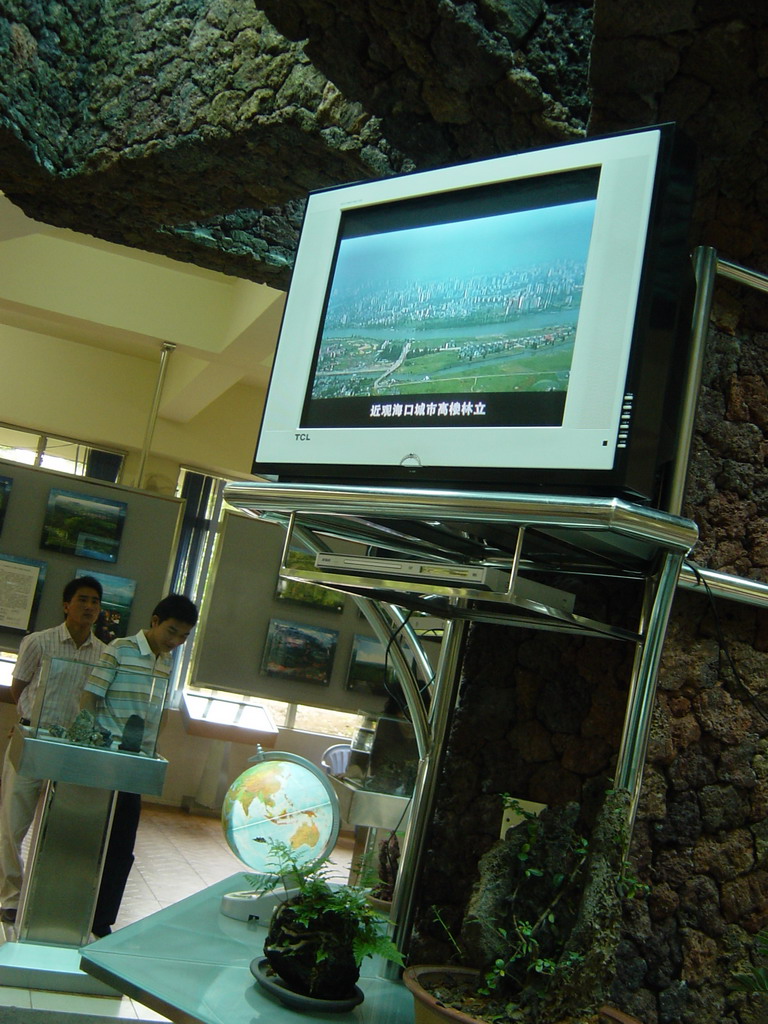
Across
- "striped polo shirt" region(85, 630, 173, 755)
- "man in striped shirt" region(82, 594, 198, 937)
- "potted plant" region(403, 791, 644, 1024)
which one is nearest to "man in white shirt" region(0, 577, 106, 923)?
"man in striped shirt" region(82, 594, 198, 937)

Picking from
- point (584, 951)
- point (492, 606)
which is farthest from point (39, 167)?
point (584, 951)

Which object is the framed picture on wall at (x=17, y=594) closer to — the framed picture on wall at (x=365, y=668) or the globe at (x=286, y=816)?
the framed picture on wall at (x=365, y=668)

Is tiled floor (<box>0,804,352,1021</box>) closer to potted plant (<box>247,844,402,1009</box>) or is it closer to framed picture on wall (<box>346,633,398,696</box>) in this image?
framed picture on wall (<box>346,633,398,696</box>)

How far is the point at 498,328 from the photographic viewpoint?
1574 millimetres

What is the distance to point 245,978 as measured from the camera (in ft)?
5.70

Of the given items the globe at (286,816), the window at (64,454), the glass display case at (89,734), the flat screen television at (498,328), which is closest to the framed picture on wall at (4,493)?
the glass display case at (89,734)

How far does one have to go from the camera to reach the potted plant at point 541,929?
142 centimetres

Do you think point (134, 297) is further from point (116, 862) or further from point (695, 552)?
point (695, 552)

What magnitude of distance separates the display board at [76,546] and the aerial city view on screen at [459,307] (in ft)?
14.3

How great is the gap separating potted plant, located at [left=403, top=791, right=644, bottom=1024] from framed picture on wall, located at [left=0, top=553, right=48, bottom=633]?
4.55 metres

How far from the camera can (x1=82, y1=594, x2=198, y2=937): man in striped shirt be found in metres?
3.51

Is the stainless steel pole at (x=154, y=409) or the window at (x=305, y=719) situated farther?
the window at (x=305, y=719)

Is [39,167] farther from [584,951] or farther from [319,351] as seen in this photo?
[584,951]

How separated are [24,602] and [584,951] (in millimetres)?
4827
